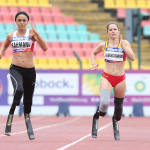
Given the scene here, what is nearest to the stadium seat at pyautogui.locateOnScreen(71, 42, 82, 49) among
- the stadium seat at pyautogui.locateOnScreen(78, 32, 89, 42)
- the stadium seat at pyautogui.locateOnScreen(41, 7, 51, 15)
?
the stadium seat at pyautogui.locateOnScreen(78, 32, 89, 42)

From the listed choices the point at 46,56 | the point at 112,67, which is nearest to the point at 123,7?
the point at 46,56

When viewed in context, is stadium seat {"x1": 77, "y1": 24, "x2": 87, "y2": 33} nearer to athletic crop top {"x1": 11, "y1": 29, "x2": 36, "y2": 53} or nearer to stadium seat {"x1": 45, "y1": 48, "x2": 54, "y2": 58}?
stadium seat {"x1": 45, "y1": 48, "x2": 54, "y2": 58}

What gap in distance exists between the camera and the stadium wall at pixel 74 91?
682 inches

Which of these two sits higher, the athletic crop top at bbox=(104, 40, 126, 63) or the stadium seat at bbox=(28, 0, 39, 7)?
the stadium seat at bbox=(28, 0, 39, 7)

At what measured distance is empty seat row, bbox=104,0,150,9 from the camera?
82.2 ft

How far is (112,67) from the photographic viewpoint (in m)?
8.06

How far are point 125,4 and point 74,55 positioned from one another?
6886 mm

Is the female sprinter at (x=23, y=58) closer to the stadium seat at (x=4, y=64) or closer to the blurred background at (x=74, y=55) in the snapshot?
the blurred background at (x=74, y=55)

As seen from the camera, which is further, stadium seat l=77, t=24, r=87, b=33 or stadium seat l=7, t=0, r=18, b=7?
stadium seat l=7, t=0, r=18, b=7

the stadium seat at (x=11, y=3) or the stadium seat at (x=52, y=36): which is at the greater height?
the stadium seat at (x=11, y=3)

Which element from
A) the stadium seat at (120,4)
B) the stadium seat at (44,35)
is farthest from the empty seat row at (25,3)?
the stadium seat at (120,4)

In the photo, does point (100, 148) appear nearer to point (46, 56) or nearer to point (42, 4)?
point (46, 56)

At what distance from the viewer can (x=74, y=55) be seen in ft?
65.3

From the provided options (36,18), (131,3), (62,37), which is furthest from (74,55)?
(131,3)
